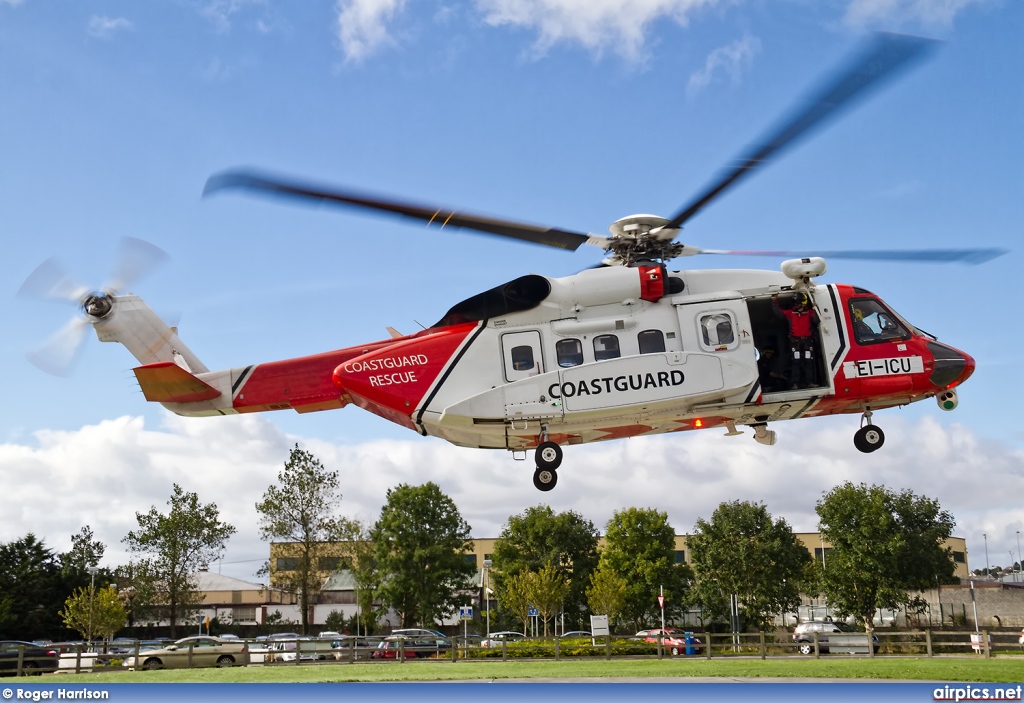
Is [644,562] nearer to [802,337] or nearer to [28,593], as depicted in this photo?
[28,593]

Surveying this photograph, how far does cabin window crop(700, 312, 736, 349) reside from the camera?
58.7ft

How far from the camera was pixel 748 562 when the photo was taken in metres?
60.5

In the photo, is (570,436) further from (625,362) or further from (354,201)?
(354,201)

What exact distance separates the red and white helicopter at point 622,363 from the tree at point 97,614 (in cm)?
4198

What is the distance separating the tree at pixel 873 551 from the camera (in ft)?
176

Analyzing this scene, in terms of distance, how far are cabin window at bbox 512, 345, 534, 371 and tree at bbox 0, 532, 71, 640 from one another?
185 feet

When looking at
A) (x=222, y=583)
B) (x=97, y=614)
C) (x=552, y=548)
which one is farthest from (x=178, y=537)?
(x=222, y=583)

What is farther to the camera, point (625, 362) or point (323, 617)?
point (323, 617)

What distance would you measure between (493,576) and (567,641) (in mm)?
36128

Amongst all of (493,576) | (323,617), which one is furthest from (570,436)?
(323,617)

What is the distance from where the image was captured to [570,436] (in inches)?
744

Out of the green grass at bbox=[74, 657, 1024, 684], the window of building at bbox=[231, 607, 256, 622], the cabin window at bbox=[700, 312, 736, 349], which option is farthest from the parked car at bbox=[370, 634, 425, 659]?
the window of building at bbox=[231, 607, 256, 622]

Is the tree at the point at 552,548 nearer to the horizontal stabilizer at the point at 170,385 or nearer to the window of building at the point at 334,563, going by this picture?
the window of building at the point at 334,563

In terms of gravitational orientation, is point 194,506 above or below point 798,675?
above
